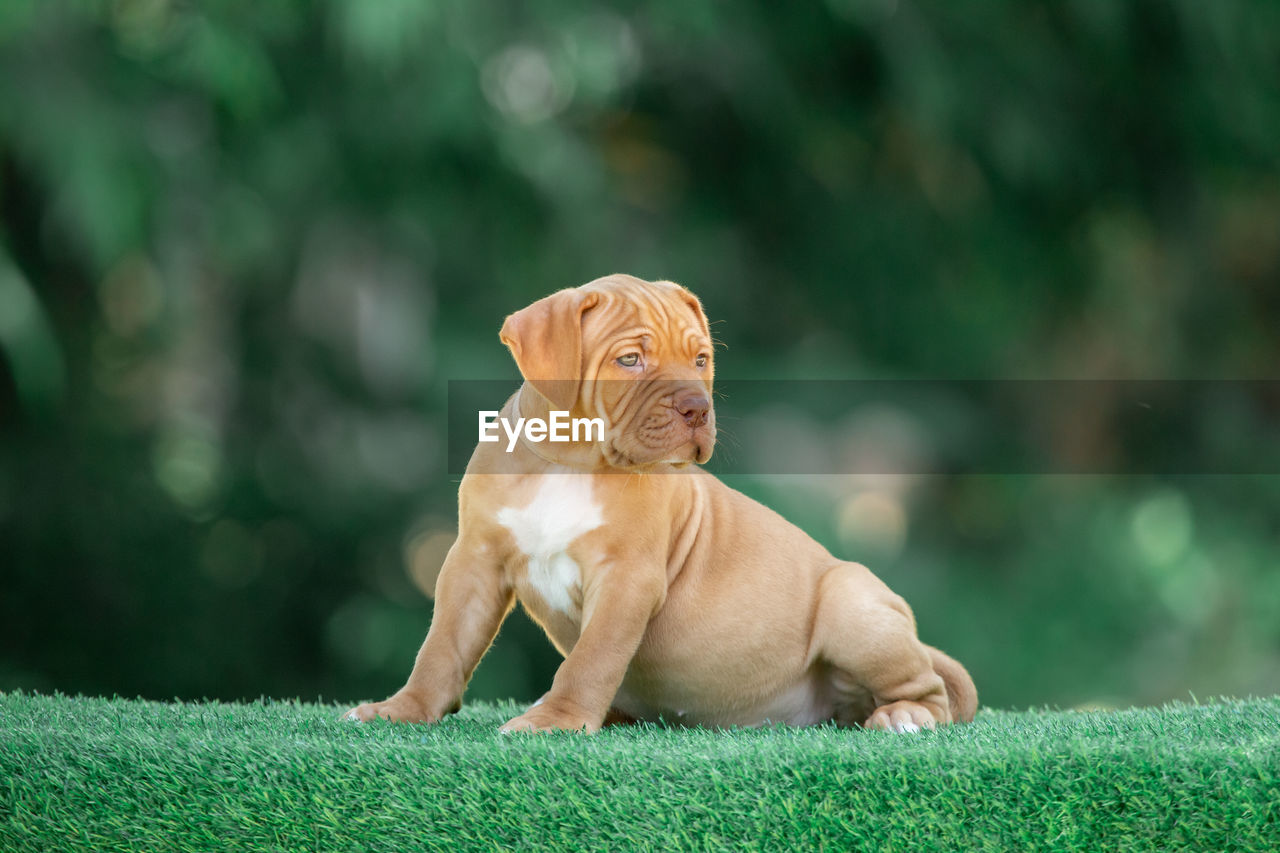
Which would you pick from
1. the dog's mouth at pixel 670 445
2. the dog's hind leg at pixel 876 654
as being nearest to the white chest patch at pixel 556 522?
the dog's mouth at pixel 670 445

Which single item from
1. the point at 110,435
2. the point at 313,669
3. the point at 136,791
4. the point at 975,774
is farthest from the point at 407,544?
the point at 975,774

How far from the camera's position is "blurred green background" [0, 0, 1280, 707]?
14.9 feet

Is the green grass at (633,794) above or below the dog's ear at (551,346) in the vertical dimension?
below

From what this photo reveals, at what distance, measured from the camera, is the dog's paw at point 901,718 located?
7.03 ft

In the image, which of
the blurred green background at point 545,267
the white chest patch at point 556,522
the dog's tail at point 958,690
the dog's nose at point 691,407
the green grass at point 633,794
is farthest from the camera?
the blurred green background at point 545,267

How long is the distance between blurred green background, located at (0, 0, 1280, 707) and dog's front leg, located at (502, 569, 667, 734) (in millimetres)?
2473

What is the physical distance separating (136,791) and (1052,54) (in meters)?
4.69

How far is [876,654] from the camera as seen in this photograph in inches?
86.2

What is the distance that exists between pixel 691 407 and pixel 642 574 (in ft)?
1.00

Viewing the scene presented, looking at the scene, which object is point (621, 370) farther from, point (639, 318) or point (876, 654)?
point (876, 654)

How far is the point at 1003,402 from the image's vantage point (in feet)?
17.9

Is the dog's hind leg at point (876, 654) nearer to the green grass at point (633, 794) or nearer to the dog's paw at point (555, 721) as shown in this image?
the green grass at point (633, 794)

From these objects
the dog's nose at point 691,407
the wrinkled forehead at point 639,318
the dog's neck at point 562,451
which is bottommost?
the dog's neck at point 562,451

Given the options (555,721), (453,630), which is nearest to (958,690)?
(555,721)
